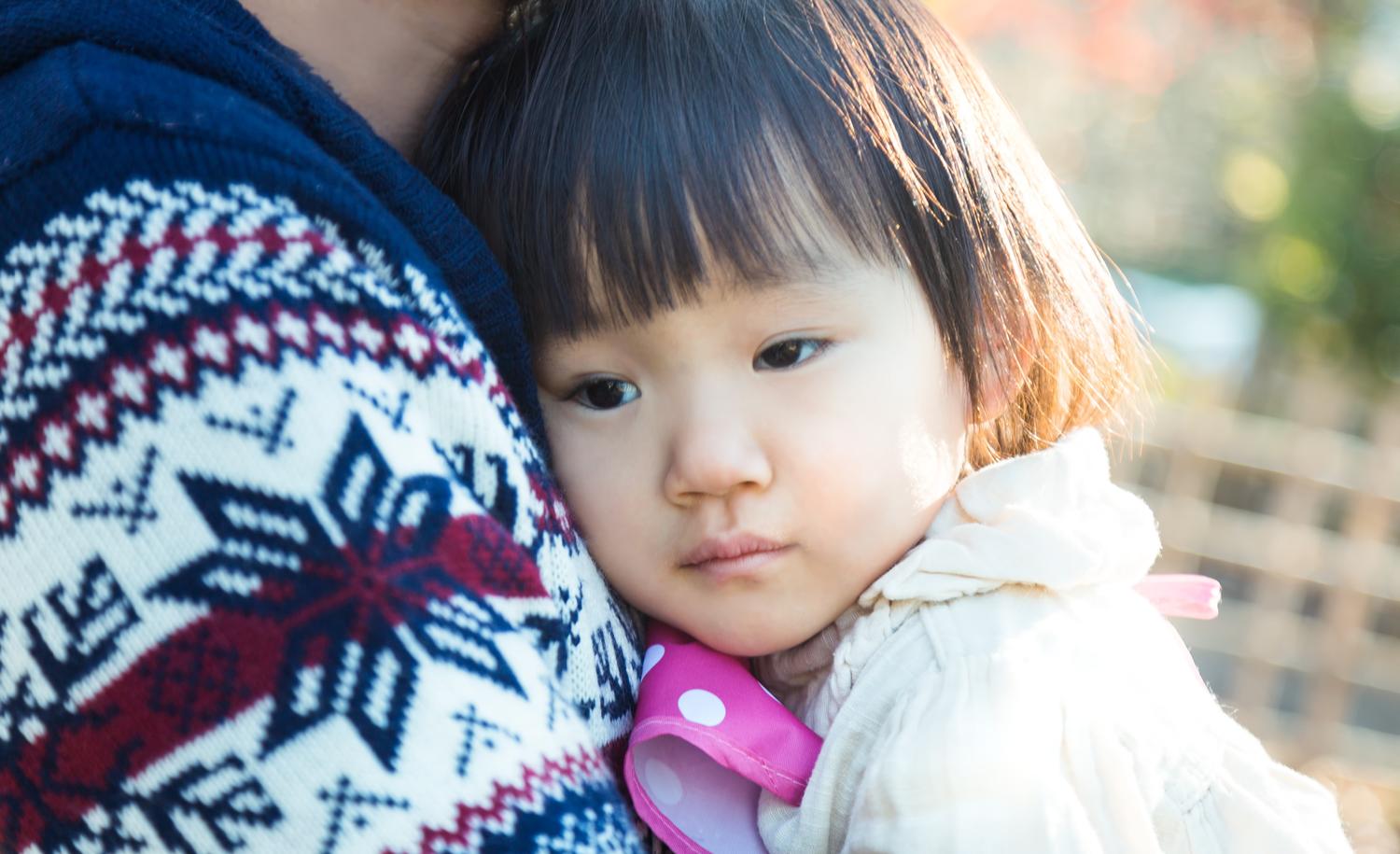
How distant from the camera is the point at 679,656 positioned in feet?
4.59

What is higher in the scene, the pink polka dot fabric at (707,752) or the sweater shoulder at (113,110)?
the sweater shoulder at (113,110)

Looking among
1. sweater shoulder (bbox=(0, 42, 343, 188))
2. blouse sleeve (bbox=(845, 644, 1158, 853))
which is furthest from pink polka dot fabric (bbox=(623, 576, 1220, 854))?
sweater shoulder (bbox=(0, 42, 343, 188))

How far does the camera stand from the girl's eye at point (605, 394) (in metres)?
1.44

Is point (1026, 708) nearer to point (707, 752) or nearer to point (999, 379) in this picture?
point (707, 752)

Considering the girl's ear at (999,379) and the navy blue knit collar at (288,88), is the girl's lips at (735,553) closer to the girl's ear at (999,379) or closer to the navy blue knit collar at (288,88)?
the navy blue knit collar at (288,88)

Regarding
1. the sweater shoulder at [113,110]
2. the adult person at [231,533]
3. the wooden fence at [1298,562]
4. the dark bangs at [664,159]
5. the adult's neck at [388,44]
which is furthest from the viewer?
the wooden fence at [1298,562]

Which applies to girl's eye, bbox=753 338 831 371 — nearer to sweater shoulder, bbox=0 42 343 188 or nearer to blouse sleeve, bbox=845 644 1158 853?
blouse sleeve, bbox=845 644 1158 853

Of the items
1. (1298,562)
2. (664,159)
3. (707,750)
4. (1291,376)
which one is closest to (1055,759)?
(707,750)

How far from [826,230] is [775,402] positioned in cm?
21

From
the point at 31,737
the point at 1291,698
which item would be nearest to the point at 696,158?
the point at 31,737

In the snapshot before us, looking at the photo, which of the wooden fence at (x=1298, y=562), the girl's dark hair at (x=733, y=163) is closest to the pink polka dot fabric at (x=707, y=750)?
the girl's dark hair at (x=733, y=163)

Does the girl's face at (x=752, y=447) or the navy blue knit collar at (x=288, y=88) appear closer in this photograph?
the navy blue knit collar at (x=288, y=88)

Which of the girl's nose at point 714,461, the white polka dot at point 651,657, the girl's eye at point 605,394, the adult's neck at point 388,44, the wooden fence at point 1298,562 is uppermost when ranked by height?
the adult's neck at point 388,44

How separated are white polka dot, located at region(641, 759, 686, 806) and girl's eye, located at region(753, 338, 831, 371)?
43cm
